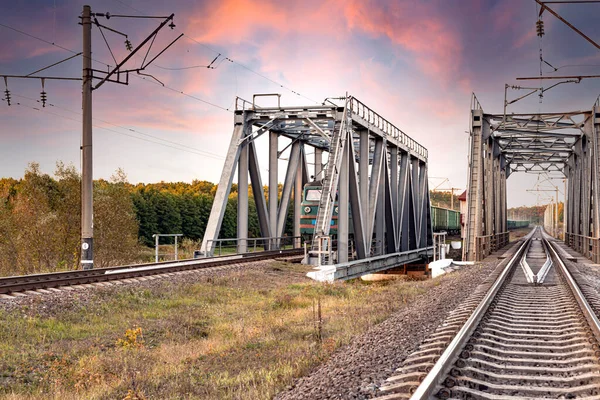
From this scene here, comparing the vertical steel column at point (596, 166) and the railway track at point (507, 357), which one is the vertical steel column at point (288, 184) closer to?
the vertical steel column at point (596, 166)

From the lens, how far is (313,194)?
102ft

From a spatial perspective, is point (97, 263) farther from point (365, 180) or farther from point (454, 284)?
point (454, 284)

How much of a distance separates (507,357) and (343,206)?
60.1 ft

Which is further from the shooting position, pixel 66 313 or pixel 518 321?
pixel 66 313

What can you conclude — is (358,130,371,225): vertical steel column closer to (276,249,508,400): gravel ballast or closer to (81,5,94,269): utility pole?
(81,5,94,269): utility pole

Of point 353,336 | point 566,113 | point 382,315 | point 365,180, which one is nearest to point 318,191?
point 365,180

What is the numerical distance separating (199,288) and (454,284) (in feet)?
24.4

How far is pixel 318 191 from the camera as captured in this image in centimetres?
3102

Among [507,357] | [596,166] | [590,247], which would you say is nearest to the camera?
[507,357]

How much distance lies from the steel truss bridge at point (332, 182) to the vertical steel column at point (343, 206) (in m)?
0.04

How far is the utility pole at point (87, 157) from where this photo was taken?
1862 centimetres

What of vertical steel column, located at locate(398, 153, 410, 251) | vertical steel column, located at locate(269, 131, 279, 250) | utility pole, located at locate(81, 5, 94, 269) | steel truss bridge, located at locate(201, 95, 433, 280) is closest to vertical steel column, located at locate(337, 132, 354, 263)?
steel truss bridge, located at locate(201, 95, 433, 280)

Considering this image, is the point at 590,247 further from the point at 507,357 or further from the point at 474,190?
the point at 507,357

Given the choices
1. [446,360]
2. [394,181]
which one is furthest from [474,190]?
[446,360]
